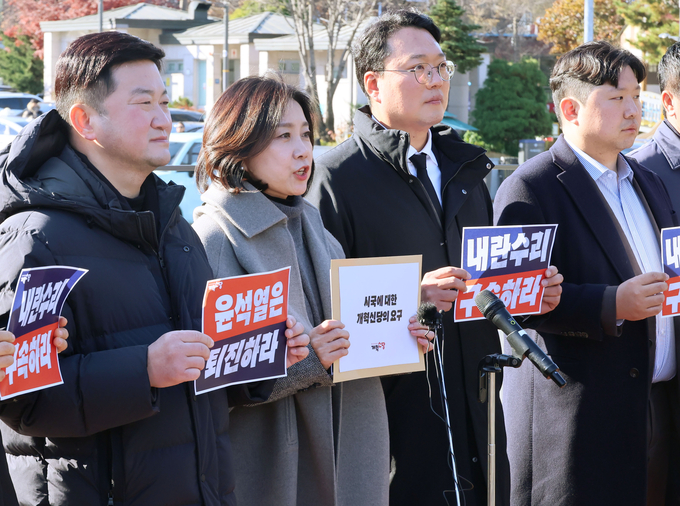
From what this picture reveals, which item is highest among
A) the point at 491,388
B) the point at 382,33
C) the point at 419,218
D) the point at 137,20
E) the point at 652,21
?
the point at 137,20

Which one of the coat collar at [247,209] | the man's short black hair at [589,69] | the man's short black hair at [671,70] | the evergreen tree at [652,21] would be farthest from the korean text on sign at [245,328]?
the evergreen tree at [652,21]

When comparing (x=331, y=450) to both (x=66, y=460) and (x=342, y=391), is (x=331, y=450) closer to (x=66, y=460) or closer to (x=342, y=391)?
(x=342, y=391)

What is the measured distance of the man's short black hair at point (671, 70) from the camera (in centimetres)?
430

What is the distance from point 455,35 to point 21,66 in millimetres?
32835

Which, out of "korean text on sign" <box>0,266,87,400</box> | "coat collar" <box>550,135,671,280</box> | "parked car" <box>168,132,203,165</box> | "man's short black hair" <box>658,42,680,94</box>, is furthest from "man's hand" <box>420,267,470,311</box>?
"parked car" <box>168,132,203,165</box>

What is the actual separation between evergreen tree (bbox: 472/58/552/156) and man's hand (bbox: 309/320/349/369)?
25048 millimetres

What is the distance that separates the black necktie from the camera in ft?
11.4

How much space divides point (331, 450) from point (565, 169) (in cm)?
172

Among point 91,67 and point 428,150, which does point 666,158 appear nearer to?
point 428,150

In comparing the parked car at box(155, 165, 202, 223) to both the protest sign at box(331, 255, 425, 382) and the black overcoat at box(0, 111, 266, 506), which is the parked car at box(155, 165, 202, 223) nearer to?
the protest sign at box(331, 255, 425, 382)

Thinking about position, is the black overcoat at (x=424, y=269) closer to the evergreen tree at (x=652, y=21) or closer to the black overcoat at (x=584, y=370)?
the black overcoat at (x=584, y=370)

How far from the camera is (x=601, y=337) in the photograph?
3461 mm

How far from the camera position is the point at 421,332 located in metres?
2.98

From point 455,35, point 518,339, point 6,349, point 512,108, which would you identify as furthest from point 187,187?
point 455,35
